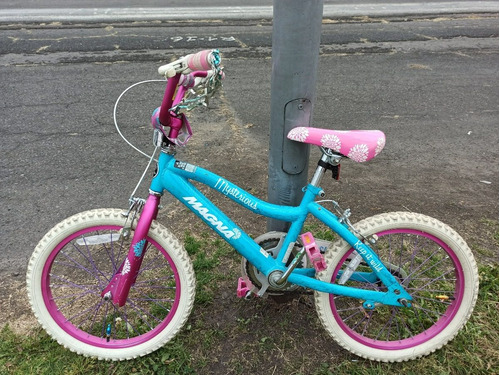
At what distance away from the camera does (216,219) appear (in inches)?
86.3

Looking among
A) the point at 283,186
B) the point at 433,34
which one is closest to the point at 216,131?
the point at 283,186

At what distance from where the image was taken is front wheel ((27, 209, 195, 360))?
2156 mm

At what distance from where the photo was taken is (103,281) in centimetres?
282

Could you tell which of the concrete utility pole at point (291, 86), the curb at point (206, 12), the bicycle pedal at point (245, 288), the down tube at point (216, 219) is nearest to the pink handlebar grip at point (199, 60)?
the concrete utility pole at point (291, 86)

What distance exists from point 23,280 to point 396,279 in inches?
98.3

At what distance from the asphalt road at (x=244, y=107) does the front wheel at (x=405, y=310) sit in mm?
1102

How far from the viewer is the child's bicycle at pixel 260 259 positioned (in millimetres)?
2043

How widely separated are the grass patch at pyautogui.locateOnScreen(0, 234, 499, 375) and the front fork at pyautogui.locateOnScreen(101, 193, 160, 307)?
432 mm

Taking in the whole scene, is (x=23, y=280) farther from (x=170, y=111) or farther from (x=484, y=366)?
(x=484, y=366)

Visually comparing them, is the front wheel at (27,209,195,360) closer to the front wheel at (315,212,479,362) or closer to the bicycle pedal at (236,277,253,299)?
the bicycle pedal at (236,277,253,299)

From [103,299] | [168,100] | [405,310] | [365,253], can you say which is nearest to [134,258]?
[103,299]

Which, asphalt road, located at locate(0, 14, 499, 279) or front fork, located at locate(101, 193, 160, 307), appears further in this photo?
asphalt road, located at locate(0, 14, 499, 279)

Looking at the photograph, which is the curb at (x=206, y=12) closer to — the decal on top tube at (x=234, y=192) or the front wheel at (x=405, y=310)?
the decal on top tube at (x=234, y=192)

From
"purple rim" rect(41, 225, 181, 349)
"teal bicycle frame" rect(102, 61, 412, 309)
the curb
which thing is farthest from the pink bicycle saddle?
the curb
